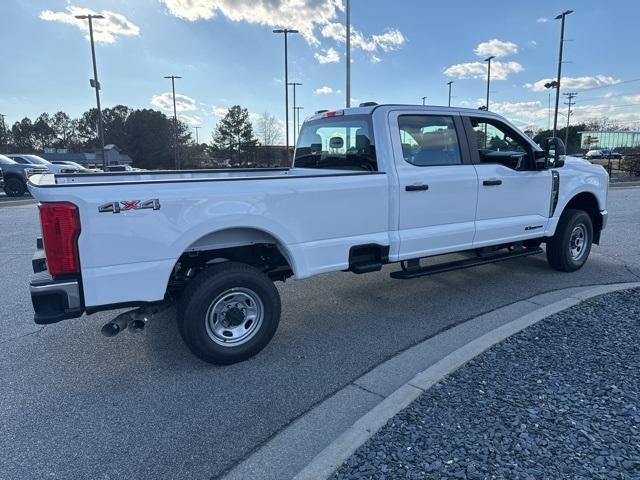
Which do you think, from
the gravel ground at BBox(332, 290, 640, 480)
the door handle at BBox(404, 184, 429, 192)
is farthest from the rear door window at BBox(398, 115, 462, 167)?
the gravel ground at BBox(332, 290, 640, 480)

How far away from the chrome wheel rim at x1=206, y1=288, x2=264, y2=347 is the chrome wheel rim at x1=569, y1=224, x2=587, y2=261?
4701 millimetres

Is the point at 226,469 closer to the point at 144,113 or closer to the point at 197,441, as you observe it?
the point at 197,441

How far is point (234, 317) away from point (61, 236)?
1429mm

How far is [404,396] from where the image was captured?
310cm

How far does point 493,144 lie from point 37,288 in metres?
A: 5.05

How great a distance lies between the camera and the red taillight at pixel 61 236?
299cm

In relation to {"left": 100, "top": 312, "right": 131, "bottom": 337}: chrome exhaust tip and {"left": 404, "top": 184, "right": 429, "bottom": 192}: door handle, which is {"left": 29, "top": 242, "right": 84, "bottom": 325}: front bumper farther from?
{"left": 404, "top": 184, "right": 429, "bottom": 192}: door handle

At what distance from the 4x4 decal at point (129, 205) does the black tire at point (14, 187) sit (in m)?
20.1

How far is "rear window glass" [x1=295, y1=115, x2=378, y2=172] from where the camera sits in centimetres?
466

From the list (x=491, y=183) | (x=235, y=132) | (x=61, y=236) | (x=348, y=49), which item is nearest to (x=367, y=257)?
(x=491, y=183)

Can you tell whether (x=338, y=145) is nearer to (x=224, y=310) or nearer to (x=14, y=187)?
(x=224, y=310)

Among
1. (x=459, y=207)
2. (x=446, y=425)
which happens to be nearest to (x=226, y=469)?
(x=446, y=425)

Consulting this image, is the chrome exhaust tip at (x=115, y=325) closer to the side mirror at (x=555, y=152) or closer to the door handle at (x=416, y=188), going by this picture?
the door handle at (x=416, y=188)

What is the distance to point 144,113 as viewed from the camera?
77938mm
